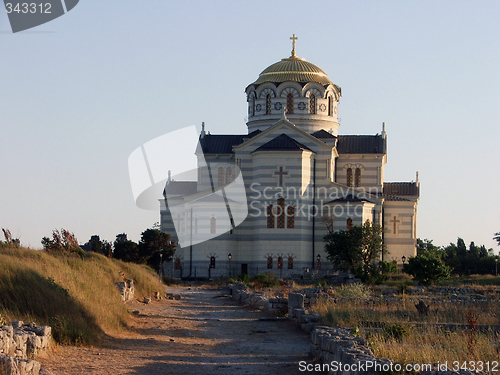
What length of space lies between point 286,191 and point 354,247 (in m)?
6.86

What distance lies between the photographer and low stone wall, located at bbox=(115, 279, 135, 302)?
22842 millimetres

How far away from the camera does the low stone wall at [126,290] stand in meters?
22.8

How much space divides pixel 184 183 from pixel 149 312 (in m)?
40.2

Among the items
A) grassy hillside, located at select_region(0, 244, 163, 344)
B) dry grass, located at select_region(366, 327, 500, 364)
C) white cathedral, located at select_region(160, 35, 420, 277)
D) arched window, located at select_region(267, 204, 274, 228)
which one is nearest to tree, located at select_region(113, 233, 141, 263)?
white cathedral, located at select_region(160, 35, 420, 277)

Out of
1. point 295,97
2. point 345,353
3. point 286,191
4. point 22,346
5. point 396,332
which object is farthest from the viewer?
point 295,97

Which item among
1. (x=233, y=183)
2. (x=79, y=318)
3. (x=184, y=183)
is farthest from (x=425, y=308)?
(x=184, y=183)

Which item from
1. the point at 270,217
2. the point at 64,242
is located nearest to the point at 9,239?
the point at 64,242

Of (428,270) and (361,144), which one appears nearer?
(428,270)

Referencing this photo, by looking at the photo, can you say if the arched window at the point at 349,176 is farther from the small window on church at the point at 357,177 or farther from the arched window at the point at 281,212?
the arched window at the point at 281,212

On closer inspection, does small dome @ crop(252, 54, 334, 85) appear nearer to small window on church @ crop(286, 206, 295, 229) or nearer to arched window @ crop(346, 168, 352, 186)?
arched window @ crop(346, 168, 352, 186)

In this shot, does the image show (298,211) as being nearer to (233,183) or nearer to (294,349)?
(233,183)

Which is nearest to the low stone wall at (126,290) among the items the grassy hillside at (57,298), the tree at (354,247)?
the grassy hillside at (57,298)

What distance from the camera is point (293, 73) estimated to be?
180 ft

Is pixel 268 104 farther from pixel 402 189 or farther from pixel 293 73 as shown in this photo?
pixel 402 189
